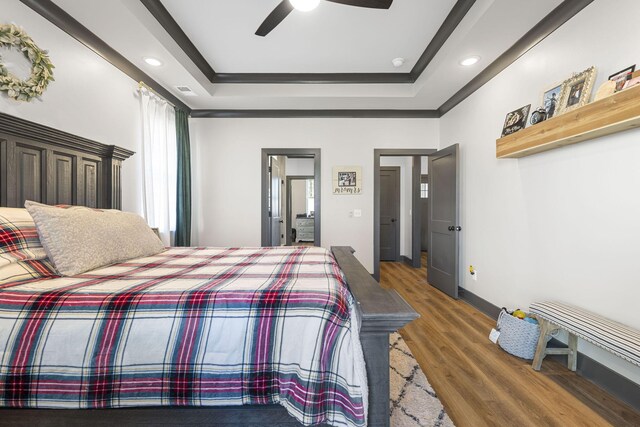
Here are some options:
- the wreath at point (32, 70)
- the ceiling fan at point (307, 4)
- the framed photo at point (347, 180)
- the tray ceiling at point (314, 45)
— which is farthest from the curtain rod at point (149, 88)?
the framed photo at point (347, 180)

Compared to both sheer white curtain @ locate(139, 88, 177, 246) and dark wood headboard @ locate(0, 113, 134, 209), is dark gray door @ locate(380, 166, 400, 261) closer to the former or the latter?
sheer white curtain @ locate(139, 88, 177, 246)

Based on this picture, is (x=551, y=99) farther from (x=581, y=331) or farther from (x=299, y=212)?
(x=299, y=212)

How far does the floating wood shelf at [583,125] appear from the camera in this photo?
1.39 meters

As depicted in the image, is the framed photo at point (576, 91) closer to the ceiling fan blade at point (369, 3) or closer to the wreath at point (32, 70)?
the ceiling fan blade at point (369, 3)

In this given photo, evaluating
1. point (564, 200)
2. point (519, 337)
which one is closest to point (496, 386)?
point (519, 337)

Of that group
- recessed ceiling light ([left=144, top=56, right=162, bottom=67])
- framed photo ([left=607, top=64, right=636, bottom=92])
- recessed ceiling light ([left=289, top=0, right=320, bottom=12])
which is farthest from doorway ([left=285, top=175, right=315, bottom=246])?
framed photo ([left=607, top=64, right=636, bottom=92])

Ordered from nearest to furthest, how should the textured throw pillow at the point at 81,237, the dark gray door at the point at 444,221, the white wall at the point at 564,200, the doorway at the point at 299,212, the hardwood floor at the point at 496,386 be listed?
the textured throw pillow at the point at 81,237 < the hardwood floor at the point at 496,386 < the white wall at the point at 564,200 < the dark gray door at the point at 444,221 < the doorway at the point at 299,212

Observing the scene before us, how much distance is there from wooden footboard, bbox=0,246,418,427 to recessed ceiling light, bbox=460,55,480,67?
2.72 m

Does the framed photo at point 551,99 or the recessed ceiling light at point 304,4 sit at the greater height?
the recessed ceiling light at point 304,4

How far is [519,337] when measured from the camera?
2021 millimetres

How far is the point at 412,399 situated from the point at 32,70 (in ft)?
10.5

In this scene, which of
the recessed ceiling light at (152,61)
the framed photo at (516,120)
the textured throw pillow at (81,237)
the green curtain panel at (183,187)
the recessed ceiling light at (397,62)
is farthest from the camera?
the green curtain panel at (183,187)

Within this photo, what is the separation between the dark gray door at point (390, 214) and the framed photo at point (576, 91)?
3893 mm

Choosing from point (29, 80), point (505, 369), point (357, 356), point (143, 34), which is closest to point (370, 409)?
point (357, 356)
